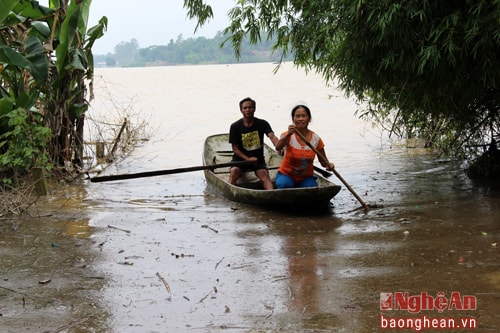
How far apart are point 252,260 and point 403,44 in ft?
7.90

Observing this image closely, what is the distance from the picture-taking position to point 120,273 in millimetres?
4992

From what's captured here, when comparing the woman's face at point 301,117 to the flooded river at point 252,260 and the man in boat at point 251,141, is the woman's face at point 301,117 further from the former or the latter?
the flooded river at point 252,260

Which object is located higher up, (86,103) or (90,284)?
(86,103)

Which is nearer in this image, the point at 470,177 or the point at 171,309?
the point at 171,309

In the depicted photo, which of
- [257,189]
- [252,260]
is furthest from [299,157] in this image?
[252,260]

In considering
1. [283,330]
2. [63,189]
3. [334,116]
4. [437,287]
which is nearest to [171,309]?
[283,330]

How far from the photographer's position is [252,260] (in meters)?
5.30

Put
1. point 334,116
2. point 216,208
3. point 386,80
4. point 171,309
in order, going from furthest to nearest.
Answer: point 334,116, point 216,208, point 386,80, point 171,309

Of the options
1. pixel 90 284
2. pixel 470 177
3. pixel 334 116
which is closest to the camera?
pixel 90 284

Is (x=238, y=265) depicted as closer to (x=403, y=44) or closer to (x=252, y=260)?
(x=252, y=260)

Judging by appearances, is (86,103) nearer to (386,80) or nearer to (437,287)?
(386,80)

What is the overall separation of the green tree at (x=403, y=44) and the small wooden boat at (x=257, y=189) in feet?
4.20

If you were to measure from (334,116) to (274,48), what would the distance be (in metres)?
11.4

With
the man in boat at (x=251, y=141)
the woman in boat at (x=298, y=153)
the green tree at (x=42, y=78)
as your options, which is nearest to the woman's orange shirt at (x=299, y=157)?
the woman in boat at (x=298, y=153)
